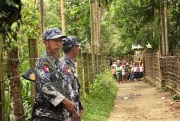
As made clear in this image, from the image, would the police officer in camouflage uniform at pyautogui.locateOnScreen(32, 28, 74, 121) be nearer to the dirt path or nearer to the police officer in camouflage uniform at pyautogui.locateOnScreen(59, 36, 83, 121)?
the police officer in camouflage uniform at pyautogui.locateOnScreen(59, 36, 83, 121)

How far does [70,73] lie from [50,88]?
104 centimetres

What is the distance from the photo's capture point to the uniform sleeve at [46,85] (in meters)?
3.90

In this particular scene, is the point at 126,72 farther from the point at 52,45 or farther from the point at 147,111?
the point at 52,45

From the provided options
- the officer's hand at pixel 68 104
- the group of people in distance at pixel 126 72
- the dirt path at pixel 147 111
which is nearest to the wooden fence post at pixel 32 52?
the officer's hand at pixel 68 104

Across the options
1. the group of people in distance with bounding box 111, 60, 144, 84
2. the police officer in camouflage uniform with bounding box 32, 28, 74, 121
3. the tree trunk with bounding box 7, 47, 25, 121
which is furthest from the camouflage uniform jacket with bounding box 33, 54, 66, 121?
the group of people in distance with bounding box 111, 60, 144, 84

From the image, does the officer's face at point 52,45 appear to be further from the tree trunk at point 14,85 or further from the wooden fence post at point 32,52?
the wooden fence post at point 32,52

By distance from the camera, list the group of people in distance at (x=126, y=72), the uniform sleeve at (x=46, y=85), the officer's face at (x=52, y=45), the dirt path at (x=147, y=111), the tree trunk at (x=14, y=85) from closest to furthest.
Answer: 1. the uniform sleeve at (x=46, y=85)
2. the officer's face at (x=52, y=45)
3. the tree trunk at (x=14, y=85)
4. the dirt path at (x=147, y=111)
5. the group of people in distance at (x=126, y=72)

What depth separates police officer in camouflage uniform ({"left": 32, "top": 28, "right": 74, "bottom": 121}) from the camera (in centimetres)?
391

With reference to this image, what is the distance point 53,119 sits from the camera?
4012 mm

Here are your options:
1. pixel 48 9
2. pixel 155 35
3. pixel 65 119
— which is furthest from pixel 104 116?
pixel 48 9

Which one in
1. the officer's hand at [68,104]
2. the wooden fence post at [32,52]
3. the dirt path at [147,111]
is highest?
the wooden fence post at [32,52]

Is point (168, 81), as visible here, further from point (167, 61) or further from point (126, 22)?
point (126, 22)

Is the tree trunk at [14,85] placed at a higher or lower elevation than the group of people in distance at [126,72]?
higher

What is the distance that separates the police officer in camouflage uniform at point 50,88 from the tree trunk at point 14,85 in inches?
31.5
